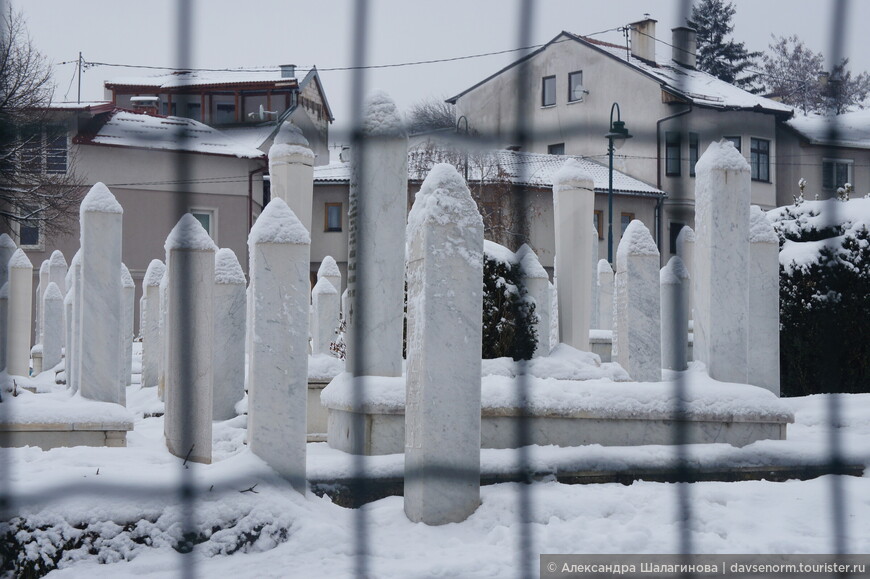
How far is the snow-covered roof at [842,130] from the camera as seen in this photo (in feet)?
7.30

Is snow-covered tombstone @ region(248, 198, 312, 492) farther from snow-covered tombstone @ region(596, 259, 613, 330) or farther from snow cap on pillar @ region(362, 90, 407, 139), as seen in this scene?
snow-covered tombstone @ region(596, 259, 613, 330)

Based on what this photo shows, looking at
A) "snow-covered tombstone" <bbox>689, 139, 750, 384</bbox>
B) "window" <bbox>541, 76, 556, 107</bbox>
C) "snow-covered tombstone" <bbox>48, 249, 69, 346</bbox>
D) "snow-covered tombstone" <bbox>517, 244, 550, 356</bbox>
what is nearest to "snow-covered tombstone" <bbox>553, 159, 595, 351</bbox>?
"snow-covered tombstone" <bbox>517, 244, 550, 356</bbox>

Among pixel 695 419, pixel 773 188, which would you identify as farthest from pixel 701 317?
pixel 773 188

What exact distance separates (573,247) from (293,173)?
7.57 ft

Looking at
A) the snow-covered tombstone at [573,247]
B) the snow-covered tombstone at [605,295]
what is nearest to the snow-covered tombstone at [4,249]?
the snow-covered tombstone at [573,247]

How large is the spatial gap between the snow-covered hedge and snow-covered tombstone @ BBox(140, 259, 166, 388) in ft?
18.6

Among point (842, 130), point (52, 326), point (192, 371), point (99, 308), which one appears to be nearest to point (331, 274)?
point (52, 326)

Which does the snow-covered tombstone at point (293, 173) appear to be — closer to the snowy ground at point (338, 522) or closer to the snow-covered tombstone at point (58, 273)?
the snowy ground at point (338, 522)

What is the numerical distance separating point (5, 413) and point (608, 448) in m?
2.94

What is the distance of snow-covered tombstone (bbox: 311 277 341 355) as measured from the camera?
9.36 meters

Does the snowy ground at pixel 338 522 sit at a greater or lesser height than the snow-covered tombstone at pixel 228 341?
lesser

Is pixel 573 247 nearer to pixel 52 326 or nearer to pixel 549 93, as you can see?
pixel 549 93

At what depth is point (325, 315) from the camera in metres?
9.46

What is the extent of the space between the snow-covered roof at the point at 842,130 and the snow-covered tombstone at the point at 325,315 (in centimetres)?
A: 716
